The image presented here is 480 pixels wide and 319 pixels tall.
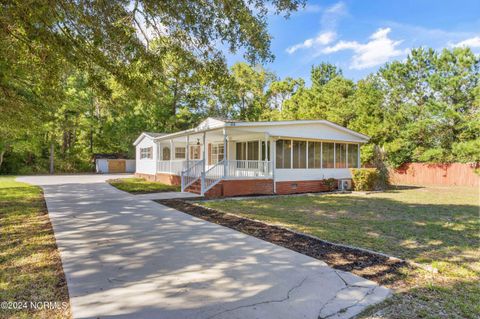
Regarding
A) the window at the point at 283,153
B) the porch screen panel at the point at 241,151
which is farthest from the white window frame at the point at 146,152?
the window at the point at 283,153

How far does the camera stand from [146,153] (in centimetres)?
2311

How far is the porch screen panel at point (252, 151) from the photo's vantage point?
1590 centimetres

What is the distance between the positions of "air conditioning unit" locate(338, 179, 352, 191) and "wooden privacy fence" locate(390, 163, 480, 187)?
5060 millimetres

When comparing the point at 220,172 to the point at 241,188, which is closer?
the point at 241,188

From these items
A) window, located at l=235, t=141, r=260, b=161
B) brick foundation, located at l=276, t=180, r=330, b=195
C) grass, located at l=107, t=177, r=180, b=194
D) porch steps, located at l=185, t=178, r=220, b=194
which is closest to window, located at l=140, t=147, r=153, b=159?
grass, located at l=107, t=177, r=180, b=194

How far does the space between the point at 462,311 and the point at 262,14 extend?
20.1 ft

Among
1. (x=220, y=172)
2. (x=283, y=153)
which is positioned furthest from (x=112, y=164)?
(x=283, y=153)

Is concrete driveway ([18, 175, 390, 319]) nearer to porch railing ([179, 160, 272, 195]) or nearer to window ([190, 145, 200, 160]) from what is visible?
porch railing ([179, 160, 272, 195])

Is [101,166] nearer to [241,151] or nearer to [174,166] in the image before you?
[174,166]

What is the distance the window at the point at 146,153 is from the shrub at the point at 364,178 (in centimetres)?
1382

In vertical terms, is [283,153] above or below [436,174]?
above

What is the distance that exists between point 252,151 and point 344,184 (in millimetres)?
5274

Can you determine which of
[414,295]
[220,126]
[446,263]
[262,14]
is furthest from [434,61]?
[414,295]

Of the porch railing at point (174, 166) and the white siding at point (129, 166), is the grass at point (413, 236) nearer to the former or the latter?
the porch railing at point (174, 166)
